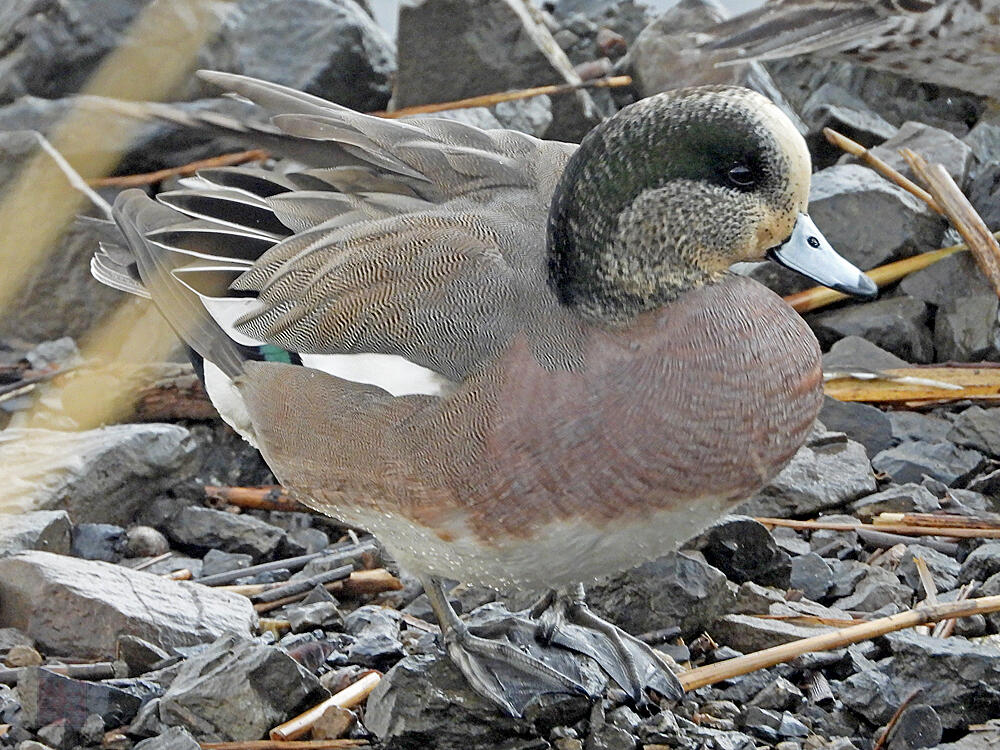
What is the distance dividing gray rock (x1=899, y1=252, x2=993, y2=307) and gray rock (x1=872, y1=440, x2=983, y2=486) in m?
0.69

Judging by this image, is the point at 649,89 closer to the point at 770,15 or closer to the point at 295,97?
the point at 770,15

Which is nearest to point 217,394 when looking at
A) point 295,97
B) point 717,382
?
point 295,97

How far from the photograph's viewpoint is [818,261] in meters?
2.43

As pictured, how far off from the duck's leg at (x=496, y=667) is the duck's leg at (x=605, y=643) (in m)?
0.09

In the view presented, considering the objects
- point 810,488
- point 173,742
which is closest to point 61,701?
point 173,742

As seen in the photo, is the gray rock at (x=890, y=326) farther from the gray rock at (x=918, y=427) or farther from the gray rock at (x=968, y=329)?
the gray rock at (x=918, y=427)

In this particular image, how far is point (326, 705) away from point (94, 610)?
0.62 meters

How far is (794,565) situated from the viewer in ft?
10.5

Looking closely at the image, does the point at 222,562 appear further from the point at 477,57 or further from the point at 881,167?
the point at 477,57

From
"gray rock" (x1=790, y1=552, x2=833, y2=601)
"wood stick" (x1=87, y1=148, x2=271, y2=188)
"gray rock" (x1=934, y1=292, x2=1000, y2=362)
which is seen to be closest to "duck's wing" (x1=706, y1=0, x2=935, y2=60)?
"gray rock" (x1=934, y1=292, x2=1000, y2=362)

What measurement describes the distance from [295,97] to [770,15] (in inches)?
90.3

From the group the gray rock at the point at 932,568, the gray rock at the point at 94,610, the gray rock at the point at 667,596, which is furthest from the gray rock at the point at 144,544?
the gray rock at the point at 932,568

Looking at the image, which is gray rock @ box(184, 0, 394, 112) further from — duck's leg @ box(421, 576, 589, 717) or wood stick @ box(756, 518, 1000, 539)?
duck's leg @ box(421, 576, 589, 717)

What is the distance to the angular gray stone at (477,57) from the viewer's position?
17.6ft
